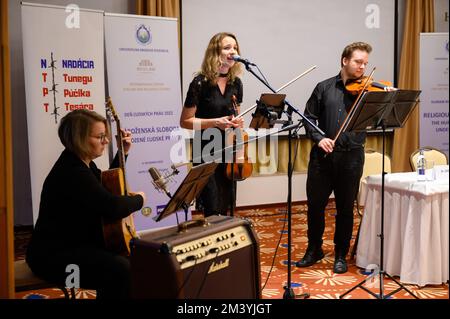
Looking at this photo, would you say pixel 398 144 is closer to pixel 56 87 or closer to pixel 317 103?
pixel 317 103

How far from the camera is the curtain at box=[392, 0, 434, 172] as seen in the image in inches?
246

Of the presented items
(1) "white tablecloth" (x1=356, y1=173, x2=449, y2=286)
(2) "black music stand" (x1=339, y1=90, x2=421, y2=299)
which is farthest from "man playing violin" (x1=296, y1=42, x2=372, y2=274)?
(2) "black music stand" (x1=339, y1=90, x2=421, y2=299)

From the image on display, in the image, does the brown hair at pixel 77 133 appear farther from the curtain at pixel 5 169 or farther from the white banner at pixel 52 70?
the white banner at pixel 52 70

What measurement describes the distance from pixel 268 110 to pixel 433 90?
3.83 metres

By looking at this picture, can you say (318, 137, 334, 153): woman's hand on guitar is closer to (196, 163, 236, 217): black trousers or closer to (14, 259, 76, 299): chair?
(196, 163, 236, 217): black trousers

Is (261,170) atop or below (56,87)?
below

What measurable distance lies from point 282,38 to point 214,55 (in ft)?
8.87

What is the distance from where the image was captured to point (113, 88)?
4.40m

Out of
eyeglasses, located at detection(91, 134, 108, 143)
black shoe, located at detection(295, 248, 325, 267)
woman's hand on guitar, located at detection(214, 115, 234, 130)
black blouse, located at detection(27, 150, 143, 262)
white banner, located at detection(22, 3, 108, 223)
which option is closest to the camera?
black blouse, located at detection(27, 150, 143, 262)

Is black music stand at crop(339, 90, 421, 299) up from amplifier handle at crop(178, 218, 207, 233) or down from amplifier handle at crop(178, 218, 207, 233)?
up

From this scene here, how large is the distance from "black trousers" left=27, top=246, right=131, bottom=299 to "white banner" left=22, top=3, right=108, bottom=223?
71.2 inches

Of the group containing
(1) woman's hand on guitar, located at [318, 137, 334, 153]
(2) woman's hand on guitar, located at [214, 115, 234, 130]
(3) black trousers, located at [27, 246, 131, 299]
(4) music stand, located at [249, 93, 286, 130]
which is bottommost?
(3) black trousers, located at [27, 246, 131, 299]
